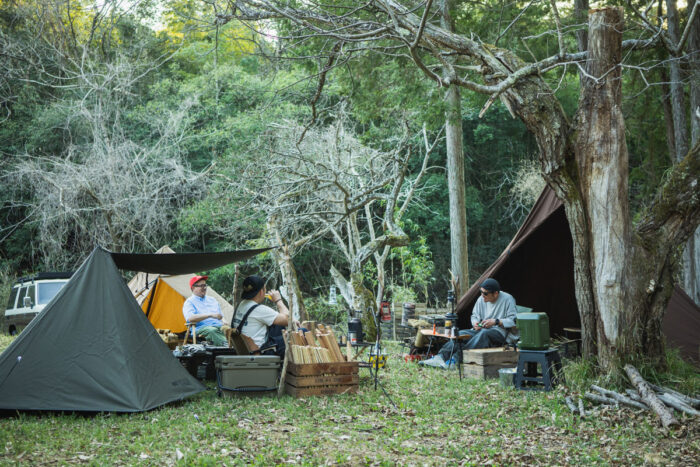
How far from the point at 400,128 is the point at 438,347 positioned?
624 cm

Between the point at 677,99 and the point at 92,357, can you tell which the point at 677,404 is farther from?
the point at 677,99

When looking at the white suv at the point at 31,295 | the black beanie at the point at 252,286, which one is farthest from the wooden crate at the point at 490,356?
the white suv at the point at 31,295

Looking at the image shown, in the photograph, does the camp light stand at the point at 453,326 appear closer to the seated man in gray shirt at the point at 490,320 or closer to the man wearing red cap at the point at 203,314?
the seated man in gray shirt at the point at 490,320

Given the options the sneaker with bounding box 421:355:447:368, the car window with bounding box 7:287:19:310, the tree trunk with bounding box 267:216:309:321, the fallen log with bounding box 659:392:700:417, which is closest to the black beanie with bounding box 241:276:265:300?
the sneaker with bounding box 421:355:447:368

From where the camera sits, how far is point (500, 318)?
7328 mm

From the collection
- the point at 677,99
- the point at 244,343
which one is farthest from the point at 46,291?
the point at 677,99

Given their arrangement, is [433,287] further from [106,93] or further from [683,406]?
[683,406]

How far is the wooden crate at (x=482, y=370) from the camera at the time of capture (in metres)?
6.77

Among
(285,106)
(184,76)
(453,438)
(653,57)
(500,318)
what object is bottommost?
(453,438)

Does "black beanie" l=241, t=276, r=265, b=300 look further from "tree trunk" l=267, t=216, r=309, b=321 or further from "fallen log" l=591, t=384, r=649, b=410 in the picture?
"tree trunk" l=267, t=216, r=309, b=321

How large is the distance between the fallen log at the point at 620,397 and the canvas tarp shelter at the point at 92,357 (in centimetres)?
343

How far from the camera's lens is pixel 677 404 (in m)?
4.68

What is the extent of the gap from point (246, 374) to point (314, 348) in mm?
655

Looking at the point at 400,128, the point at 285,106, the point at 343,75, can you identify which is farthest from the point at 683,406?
the point at 285,106
